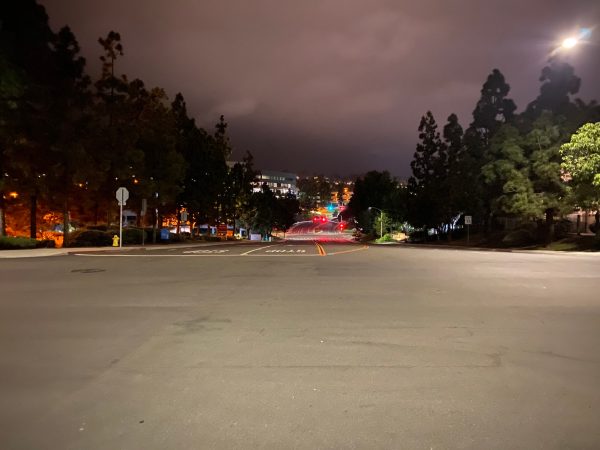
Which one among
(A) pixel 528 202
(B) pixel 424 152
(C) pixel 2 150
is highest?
(B) pixel 424 152

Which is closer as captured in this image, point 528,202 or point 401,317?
point 401,317

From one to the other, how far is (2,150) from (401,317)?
3142 cm

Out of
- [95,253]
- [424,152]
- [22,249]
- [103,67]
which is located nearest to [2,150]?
[22,249]

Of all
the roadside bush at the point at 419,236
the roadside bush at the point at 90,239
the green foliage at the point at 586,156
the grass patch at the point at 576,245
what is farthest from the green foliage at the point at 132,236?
the roadside bush at the point at 419,236

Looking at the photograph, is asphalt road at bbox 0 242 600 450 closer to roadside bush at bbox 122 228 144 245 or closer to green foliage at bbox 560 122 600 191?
green foliage at bbox 560 122 600 191

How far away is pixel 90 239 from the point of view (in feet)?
115

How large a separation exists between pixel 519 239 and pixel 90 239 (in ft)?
117

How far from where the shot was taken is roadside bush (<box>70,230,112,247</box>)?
3469 centimetres

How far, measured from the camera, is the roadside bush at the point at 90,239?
3469 centimetres

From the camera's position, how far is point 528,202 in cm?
3725

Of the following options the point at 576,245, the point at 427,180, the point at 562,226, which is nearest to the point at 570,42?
the point at 576,245

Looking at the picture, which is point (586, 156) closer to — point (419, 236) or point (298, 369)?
point (298, 369)

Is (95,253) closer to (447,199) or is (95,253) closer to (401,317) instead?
(401,317)

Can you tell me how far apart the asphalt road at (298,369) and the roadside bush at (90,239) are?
23.3 metres
